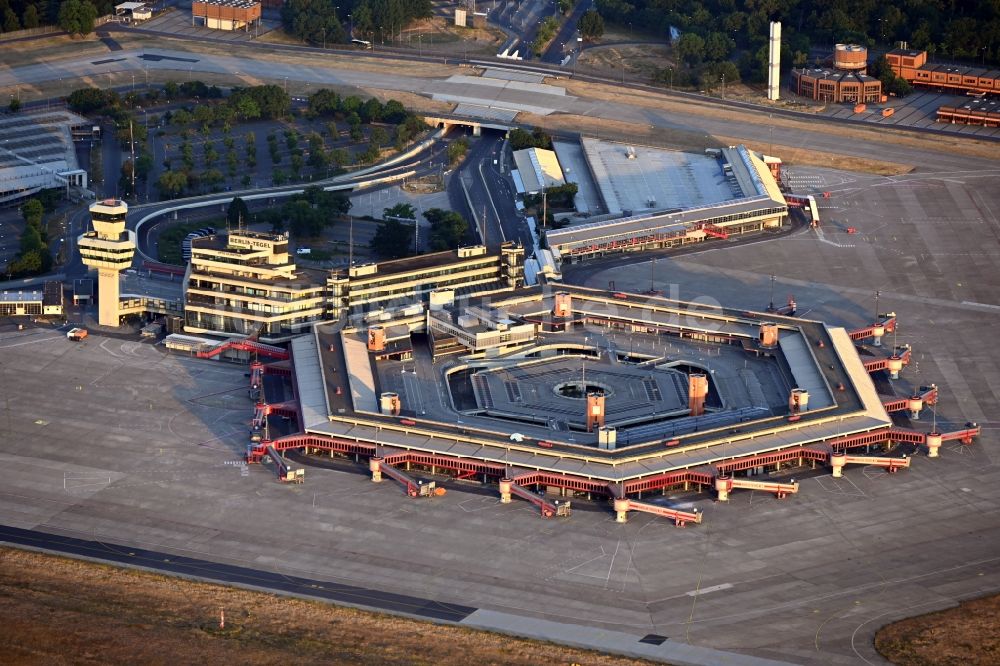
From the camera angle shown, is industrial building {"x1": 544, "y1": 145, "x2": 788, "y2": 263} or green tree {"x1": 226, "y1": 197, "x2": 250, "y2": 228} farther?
green tree {"x1": 226, "y1": 197, "x2": 250, "y2": 228}

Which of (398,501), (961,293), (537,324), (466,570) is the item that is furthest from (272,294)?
(961,293)

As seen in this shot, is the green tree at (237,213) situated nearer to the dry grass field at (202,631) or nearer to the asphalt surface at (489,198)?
the asphalt surface at (489,198)

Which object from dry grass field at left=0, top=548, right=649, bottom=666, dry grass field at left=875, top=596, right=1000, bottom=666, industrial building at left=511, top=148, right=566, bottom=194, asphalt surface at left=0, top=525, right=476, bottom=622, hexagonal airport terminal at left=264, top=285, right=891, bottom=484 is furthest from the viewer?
industrial building at left=511, top=148, right=566, bottom=194

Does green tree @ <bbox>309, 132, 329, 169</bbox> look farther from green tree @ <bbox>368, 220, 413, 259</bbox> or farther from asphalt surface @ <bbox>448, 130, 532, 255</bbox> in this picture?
green tree @ <bbox>368, 220, 413, 259</bbox>

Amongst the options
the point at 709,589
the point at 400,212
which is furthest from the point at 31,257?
the point at 709,589

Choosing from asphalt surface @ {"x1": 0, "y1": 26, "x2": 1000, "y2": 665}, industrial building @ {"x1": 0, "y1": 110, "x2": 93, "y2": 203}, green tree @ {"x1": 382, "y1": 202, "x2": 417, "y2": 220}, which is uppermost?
green tree @ {"x1": 382, "y1": 202, "x2": 417, "y2": 220}

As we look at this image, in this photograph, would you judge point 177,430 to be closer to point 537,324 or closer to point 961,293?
point 537,324

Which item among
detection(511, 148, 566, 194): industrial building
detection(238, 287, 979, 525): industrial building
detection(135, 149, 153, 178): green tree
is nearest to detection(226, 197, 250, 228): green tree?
detection(135, 149, 153, 178): green tree
